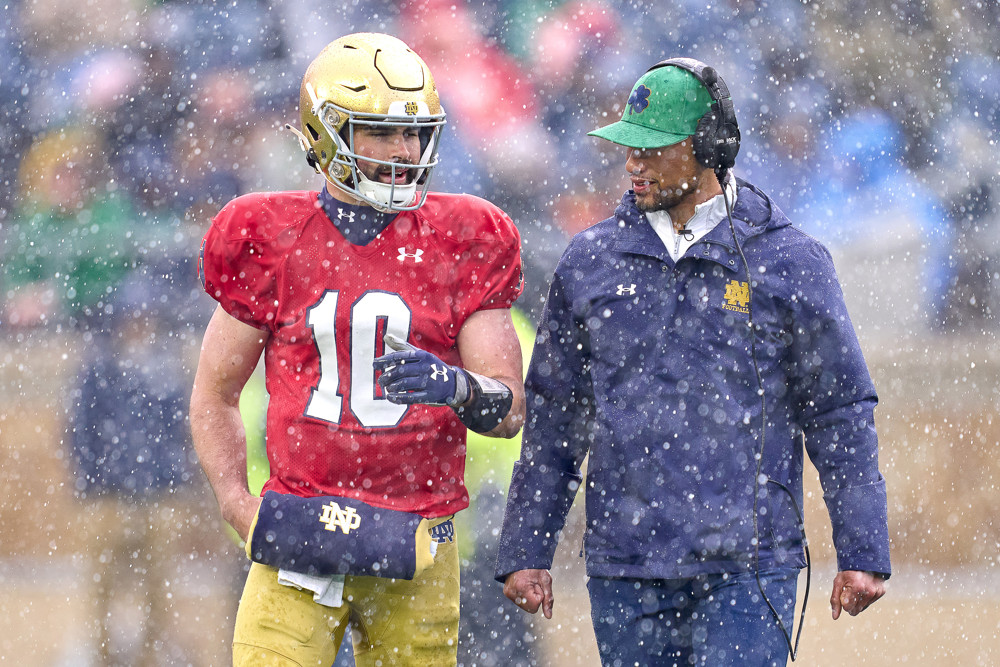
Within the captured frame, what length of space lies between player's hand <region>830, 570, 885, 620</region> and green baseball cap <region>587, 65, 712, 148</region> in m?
0.94

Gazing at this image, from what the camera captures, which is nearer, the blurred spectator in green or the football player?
the football player

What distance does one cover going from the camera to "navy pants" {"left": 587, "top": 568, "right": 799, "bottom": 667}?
8.57 ft

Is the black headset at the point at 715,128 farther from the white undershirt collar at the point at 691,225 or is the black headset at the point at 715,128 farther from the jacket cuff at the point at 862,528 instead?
the jacket cuff at the point at 862,528

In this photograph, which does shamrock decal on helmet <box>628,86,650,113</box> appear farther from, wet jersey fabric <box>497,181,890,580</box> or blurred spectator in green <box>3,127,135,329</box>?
blurred spectator in green <box>3,127,135,329</box>

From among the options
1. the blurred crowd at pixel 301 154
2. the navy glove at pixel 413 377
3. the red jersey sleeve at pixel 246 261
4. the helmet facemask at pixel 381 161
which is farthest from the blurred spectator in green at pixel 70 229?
the navy glove at pixel 413 377

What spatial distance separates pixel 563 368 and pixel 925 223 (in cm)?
732

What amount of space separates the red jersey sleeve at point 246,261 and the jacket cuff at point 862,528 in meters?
1.21

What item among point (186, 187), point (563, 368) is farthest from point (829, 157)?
point (563, 368)

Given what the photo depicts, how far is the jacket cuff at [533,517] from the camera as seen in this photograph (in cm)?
285

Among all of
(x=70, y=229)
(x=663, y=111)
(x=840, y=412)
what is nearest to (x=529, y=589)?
(x=840, y=412)

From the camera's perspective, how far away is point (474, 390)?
2529 mm

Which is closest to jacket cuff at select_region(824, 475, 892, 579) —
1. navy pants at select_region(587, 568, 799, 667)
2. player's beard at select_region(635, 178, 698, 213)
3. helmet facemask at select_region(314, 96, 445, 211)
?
navy pants at select_region(587, 568, 799, 667)

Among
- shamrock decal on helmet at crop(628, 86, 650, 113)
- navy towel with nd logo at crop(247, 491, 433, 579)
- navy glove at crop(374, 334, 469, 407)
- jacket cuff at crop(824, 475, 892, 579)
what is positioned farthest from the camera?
shamrock decal on helmet at crop(628, 86, 650, 113)

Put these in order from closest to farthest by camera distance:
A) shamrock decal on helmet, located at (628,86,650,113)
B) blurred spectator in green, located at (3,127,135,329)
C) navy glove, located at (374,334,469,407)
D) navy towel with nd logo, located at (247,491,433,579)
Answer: navy glove, located at (374,334,469,407), navy towel with nd logo, located at (247,491,433,579), shamrock decal on helmet, located at (628,86,650,113), blurred spectator in green, located at (3,127,135,329)
